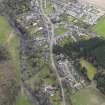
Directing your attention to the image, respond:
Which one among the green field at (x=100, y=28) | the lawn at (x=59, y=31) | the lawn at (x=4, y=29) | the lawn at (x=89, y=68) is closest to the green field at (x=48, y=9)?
the lawn at (x=59, y=31)

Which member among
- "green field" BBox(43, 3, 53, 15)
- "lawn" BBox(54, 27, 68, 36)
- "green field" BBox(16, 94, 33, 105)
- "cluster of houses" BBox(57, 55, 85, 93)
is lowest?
"green field" BBox(16, 94, 33, 105)

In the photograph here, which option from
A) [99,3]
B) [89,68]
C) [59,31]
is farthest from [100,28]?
[89,68]

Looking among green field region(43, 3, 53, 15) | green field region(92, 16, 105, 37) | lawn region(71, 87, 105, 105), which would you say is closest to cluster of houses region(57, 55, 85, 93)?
lawn region(71, 87, 105, 105)

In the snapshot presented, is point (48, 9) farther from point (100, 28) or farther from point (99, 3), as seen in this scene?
point (100, 28)

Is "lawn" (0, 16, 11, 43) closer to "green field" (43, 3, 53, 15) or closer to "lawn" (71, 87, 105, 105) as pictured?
"green field" (43, 3, 53, 15)

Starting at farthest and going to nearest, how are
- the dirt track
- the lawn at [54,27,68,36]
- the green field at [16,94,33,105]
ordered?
the dirt track
the lawn at [54,27,68,36]
the green field at [16,94,33,105]

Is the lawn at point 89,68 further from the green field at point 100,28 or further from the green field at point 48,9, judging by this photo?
the green field at point 48,9
